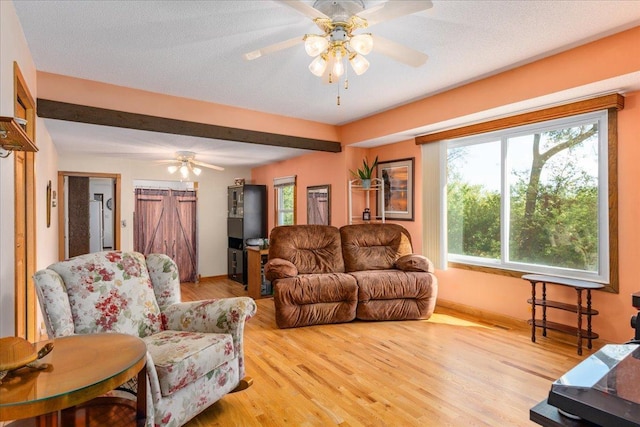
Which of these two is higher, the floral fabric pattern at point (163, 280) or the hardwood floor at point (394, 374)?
the floral fabric pattern at point (163, 280)

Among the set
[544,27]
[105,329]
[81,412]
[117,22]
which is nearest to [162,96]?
[117,22]

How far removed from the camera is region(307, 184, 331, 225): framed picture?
546 centimetres

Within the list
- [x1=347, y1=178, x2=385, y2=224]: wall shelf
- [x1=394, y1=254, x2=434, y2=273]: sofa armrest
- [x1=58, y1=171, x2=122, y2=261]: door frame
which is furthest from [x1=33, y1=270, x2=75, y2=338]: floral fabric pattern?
[x1=58, y1=171, x2=122, y2=261]: door frame

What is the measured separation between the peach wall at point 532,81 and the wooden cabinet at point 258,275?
2.53 metres

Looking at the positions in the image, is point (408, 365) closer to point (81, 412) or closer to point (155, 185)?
point (81, 412)

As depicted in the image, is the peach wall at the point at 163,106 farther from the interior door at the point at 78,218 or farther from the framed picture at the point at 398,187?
the interior door at the point at 78,218

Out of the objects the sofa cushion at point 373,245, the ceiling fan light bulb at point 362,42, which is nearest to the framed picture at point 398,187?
the sofa cushion at point 373,245

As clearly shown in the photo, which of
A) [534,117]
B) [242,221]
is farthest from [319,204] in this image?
[534,117]

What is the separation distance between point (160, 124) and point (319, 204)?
2.73 metres

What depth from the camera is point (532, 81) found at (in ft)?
9.71

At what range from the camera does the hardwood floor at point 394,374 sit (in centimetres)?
208

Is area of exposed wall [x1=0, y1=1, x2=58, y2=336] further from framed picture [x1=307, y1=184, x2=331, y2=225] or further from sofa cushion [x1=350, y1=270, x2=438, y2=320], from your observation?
framed picture [x1=307, y1=184, x2=331, y2=225]

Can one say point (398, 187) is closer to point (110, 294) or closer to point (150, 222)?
point (110, 294)

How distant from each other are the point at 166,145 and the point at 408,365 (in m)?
4.25
